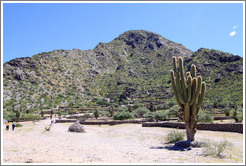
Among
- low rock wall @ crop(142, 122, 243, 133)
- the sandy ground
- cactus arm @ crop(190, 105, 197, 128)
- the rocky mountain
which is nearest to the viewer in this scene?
the sandy ground

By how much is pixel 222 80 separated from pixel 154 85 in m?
35.0

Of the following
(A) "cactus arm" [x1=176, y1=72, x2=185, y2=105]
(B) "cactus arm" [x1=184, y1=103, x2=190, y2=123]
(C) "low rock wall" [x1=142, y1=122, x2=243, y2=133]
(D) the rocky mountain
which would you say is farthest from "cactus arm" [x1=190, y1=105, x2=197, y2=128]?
(D) the rocky mountain

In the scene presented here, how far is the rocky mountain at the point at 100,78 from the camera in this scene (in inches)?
3109

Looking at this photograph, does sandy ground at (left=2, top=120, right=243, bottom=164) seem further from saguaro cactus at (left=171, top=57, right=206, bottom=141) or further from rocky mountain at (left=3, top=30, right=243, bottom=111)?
rocky mountain at (left=3, top=30, right=243, bottom=111)

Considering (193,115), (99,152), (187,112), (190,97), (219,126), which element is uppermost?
(190,97)

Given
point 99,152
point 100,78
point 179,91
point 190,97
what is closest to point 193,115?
point 190,97

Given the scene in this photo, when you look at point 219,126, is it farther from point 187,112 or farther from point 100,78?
point 100,78

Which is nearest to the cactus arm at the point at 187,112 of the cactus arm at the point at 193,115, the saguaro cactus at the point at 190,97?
the saguaro cactus at the point at 190,97

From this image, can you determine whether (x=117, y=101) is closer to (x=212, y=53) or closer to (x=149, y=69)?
(x=149, y=69)

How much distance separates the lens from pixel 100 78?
124 meters

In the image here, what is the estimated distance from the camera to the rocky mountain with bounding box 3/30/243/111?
3109 inches

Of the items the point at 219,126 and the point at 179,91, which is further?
the point at 219,126

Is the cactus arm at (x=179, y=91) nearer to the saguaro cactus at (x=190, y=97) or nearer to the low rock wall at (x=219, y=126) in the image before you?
the saguaro cactus at (x=190, y=97)

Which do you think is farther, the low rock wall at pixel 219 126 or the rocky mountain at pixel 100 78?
the rocky mountain at pixel 100 78
